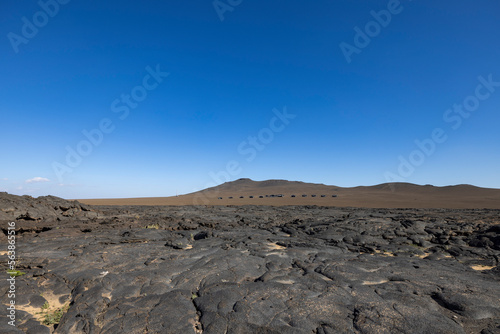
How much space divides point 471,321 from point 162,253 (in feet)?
27.1

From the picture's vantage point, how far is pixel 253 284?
5.96 m

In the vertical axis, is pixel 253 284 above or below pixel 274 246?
below

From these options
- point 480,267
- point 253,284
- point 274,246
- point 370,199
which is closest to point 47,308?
point 253,284

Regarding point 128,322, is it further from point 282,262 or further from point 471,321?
point 471,321

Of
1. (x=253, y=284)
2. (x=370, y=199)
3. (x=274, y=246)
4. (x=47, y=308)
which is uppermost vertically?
(x=370, y=199)

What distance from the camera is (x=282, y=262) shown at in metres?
7.73

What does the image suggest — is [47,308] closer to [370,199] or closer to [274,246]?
[274,246]

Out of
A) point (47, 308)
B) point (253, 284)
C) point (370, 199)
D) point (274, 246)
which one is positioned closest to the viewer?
point (47, 308)

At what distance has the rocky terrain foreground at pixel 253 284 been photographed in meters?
4.44

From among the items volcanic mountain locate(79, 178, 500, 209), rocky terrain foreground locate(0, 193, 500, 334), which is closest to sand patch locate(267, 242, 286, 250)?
rocky terrain foreground locate(0, 193, 500, 334)

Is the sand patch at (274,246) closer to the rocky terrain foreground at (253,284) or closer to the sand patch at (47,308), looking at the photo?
the rocky terrain foreground at (253,284)

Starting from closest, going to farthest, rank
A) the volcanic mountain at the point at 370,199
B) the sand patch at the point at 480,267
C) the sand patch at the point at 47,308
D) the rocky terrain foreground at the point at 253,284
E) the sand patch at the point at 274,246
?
the rocky terrain foreground at the point at 253,284, the sand patch at the point at 47,308, the sand patch at the point at 480,267, the sand patch at the point at 274,246, the volcanic mountain at the point at 370,199

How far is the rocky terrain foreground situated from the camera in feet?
14.6

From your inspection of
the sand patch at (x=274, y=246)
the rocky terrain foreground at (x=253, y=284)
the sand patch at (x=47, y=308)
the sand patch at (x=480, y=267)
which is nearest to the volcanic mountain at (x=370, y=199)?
the sand patch at (x=480, y=267)
